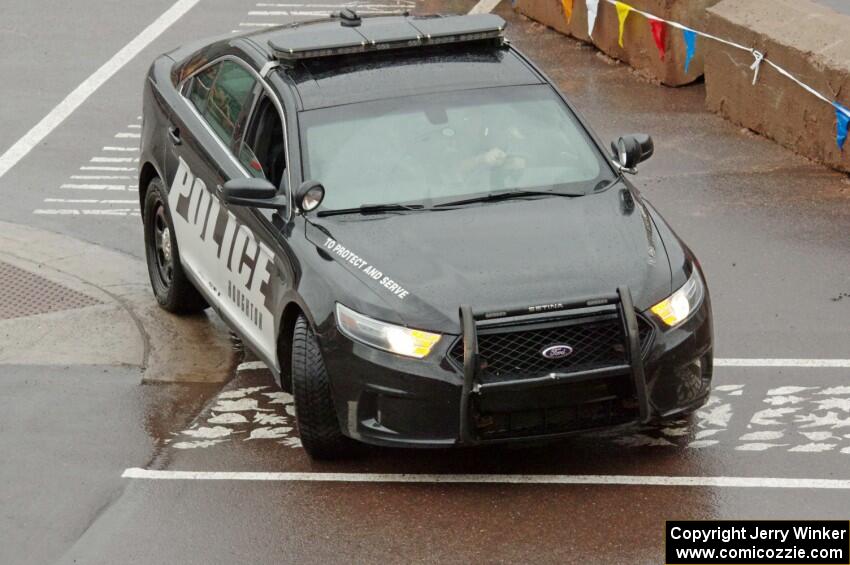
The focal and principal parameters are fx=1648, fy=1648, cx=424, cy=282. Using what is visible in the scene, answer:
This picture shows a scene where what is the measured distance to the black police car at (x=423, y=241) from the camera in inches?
293

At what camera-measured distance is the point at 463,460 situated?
8.19 metres

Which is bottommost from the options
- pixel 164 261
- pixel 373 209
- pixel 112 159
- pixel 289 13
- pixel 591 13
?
pixel 289 13

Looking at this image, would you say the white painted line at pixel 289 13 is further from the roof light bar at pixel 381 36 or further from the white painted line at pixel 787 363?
the white painted line at pixel 787 363

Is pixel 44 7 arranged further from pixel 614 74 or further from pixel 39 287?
pixel 39 287

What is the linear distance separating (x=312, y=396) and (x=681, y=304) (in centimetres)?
181

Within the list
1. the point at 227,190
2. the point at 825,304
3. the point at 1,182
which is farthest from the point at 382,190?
the point at 1,182

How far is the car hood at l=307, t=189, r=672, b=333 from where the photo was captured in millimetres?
7523

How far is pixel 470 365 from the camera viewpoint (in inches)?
287

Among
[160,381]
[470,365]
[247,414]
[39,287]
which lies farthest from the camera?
[39,287]

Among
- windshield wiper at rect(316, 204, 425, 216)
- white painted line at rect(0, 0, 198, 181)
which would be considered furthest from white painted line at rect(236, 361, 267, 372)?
white painted line at rect(0, 0, 198, 181)

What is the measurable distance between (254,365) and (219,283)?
2.20 ft

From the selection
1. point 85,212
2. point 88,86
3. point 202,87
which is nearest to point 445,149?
point 202,87

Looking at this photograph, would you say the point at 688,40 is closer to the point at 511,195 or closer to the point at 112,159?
the point at 112,159

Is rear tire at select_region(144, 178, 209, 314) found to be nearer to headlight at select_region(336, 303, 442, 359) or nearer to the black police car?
the black police car
